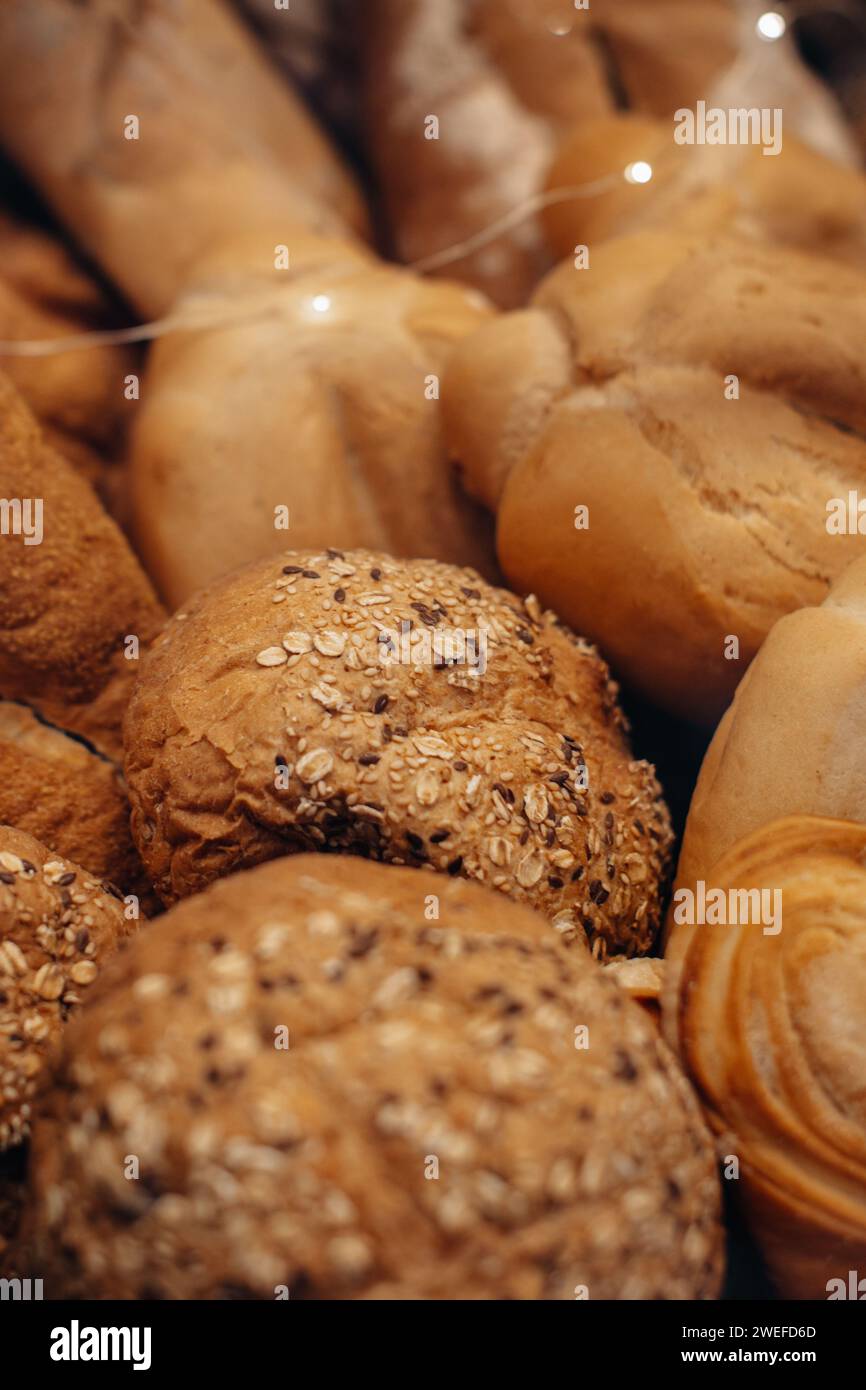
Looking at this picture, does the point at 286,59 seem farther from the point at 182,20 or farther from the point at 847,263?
the point at 847,263

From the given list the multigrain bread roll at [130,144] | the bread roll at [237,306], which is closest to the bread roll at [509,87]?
the bread roll at [237,306]

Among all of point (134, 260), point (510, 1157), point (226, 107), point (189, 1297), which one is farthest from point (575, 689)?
point (226, 107)

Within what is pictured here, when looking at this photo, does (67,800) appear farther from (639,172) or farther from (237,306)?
(639,172)

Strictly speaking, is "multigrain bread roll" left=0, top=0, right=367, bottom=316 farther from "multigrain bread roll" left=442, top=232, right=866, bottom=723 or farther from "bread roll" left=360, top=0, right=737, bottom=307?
"multigrain bread roll" left=442, top=232, right=866, bottom=723

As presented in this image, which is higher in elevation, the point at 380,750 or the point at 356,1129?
the point at 380,750

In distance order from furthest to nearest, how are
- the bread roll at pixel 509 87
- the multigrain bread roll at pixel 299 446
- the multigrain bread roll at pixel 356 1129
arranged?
the bread roll at pixel 509 87
the multigrain bread roll at pixel 299 446
the multigrain bread roll at pixel 356 1129

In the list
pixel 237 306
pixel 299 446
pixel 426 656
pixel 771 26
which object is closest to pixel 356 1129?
pixel 426 656

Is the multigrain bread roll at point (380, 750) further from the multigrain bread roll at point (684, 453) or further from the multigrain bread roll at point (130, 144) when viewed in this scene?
the multigrain bread roll at point (130, 144)
